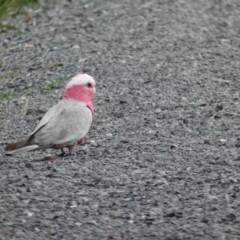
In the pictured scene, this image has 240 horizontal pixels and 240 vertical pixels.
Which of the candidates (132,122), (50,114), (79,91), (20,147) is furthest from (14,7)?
(20,147)

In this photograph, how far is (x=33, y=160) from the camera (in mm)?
6461

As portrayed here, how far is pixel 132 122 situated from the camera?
7.20m

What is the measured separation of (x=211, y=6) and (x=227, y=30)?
76cm

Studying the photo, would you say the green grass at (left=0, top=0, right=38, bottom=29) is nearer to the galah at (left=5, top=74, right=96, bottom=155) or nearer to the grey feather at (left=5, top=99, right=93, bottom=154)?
the galah at (left=5, top=74, right=96, bottom=155)

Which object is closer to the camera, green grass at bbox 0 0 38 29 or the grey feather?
the grey feather

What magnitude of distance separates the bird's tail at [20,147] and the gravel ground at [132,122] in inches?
6.1

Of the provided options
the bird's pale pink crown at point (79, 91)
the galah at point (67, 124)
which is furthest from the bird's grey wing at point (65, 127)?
the bird's pale pink crown at point (79, 91)

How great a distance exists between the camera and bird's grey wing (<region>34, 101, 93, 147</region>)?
6246mm

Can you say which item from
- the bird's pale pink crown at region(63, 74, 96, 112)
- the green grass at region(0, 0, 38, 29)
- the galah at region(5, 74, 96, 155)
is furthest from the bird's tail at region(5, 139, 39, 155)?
the green grass at region(0, 0, 38, 29)

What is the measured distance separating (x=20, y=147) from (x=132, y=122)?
1319 millimetres

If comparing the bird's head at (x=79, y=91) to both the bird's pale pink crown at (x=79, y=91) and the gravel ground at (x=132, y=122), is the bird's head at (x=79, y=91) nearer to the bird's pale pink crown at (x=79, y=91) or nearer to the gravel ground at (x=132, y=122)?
the bird's pale pink crown at (x=79, y=91)

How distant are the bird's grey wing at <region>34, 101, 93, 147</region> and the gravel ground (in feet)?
0.52

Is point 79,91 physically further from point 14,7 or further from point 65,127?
point 14,7

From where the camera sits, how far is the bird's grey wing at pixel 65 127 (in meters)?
6.25
